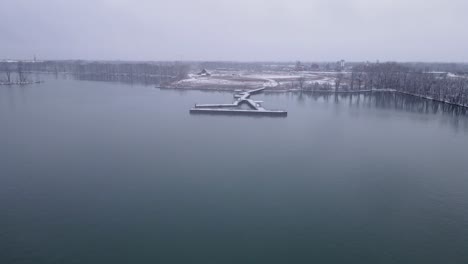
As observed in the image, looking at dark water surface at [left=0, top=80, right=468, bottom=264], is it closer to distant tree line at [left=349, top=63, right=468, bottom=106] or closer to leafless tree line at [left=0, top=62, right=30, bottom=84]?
distant tree line at [left=349, top=63, right=468, bottom=106]

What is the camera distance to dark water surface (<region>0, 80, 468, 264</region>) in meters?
2.96

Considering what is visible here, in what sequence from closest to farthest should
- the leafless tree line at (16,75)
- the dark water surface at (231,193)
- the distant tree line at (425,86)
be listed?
the dark water surface at (231,193) < the distant tree line at (425,86) < the leafless tree line at (16,75)

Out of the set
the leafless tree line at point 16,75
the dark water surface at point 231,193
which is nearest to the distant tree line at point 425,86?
the dark water surface at point 231,193

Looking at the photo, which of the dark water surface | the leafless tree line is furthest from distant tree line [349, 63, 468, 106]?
the leafless tree line

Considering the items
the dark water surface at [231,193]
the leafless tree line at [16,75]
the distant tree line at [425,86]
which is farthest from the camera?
the leafless tree line at [16,75]

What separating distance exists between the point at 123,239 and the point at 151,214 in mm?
473

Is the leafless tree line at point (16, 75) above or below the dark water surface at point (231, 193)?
above

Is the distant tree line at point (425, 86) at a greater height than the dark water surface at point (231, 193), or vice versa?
the distant tree line at point (425, 86)

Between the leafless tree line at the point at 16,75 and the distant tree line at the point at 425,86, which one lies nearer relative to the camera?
the distant tree line at the point at 425,86

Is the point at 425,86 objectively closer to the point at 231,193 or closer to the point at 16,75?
the point at 231,193

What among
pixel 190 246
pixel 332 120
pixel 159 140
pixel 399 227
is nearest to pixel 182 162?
pixel 159 140

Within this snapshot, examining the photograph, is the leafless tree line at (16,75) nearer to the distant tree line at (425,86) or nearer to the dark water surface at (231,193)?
the dark water surface at (231,193)

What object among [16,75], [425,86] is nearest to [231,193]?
[425,86]

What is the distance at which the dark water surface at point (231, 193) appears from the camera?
296 cm
